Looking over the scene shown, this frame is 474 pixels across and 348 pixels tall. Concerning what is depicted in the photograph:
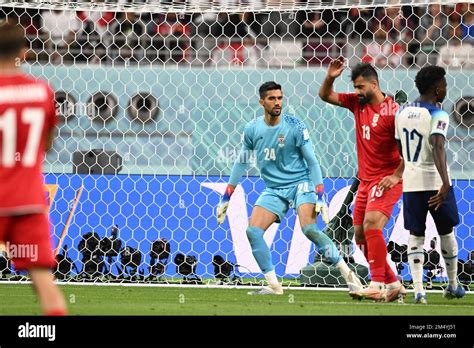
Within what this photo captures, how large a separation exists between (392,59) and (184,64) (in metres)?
2.69

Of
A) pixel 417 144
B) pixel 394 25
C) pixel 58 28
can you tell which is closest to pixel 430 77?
pixel 417 144

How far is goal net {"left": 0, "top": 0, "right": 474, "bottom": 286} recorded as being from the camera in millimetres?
10375

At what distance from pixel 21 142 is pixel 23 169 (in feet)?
0.42

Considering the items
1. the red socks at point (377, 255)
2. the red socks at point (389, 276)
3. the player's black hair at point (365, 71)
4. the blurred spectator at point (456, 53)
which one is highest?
the blurred spectator at point (456, 53)

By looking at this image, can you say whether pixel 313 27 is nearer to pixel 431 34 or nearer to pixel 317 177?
pixel 431 34

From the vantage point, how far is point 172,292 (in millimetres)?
9227

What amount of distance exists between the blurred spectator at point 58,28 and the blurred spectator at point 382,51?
3.72m

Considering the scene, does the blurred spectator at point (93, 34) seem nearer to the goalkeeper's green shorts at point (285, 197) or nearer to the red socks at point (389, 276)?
the goalkeeper's green shorts at point (285, 197)

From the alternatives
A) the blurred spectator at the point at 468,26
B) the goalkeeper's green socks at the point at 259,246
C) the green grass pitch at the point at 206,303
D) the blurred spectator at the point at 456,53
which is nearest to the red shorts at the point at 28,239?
the green grass pitch at the point at 206,303

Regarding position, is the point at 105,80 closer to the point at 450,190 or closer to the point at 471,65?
the point at 471,65

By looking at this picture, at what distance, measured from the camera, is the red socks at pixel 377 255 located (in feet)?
27.3

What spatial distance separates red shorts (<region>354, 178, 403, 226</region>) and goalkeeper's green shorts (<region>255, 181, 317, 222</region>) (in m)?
0.44

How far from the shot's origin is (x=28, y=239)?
15.6 ft
